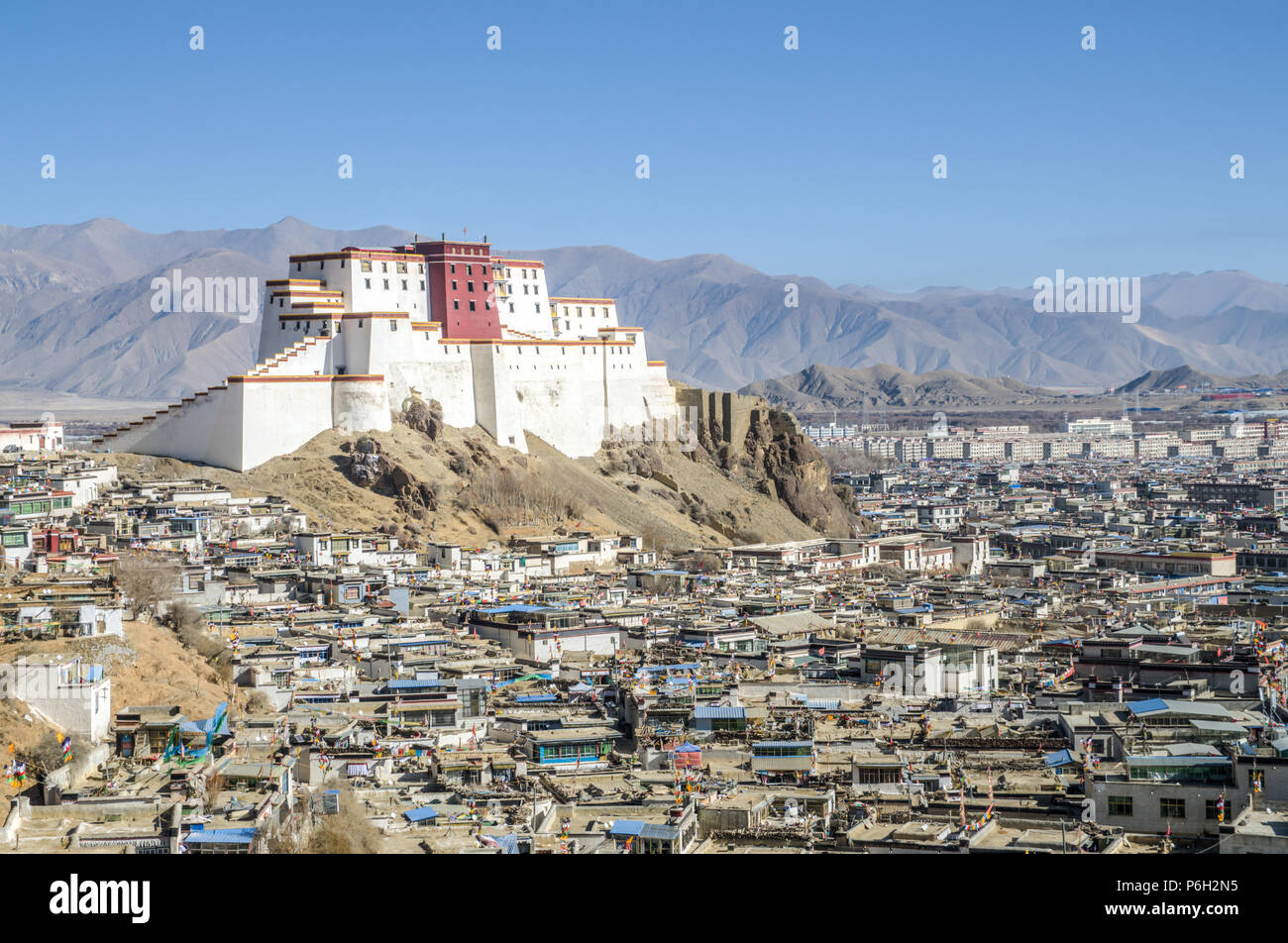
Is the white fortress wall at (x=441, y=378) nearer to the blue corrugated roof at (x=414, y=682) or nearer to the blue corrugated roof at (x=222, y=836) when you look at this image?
the blue corrugated roof at (x=414, y=682)

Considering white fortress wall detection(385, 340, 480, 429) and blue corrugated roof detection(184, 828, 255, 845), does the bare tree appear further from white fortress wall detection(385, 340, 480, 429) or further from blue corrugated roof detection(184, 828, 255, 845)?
white fortress wall detection(385, 340, 480, 429)

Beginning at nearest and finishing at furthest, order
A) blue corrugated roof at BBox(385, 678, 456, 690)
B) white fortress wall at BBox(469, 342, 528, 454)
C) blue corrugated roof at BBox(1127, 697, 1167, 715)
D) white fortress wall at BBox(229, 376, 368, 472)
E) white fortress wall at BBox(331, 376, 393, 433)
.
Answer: blue corrugated roof at BBox(1127, 697, 1167, 715) < blue corrugated roof at BBox(385, 678, 456, 690) < white fortress wall at BBox(229, 376, 368, 472) < white fortress wall at BBox(331, 376, 393, 433) < white fortress wall at BBox(469, 342, 528, 454)

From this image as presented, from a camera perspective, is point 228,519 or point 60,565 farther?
point 228,519

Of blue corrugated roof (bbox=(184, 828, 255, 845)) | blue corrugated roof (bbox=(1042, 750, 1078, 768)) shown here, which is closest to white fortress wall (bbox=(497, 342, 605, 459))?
blue corrugated roof (bbox=(1042, 750, 1078, 768))

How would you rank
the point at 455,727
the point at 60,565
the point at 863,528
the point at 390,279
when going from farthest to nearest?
1. the point at 863,528
2. the point at 390,279
3. the point at 60,565
4. the point at 455,727

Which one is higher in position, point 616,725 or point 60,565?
point 60,565

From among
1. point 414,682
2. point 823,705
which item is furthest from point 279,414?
point 823,705

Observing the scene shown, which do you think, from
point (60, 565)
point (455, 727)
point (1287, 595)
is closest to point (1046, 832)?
point (455, 727)
